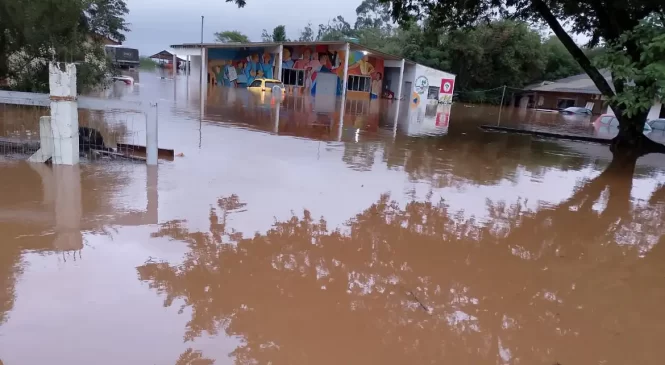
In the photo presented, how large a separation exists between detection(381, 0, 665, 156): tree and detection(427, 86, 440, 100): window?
23352mm

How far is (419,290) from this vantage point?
14.3ft

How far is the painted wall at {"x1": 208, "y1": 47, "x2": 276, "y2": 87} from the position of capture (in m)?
41.8

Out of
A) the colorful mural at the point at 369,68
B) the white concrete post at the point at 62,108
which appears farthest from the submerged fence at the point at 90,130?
the colorful mural at the point at 369,68

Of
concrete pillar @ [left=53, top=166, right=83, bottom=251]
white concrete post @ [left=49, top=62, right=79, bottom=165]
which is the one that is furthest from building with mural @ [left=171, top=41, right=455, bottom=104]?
concrete pillar @ [left=53, top=166, right=83, bottom=251]

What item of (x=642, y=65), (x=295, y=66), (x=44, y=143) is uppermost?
(x=295, y=66)

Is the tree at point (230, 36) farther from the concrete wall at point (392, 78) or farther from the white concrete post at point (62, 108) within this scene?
the white concrete post at point (62, 108)

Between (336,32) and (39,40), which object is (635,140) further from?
(336,32)

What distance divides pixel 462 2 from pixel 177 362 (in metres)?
17.0

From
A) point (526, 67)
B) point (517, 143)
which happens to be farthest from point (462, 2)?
point (526, 67)

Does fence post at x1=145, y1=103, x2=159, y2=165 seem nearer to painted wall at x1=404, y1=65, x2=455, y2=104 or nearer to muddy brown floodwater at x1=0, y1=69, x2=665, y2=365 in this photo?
muddy brown floodwater at x1=0, y1=69, x2=665, y2=365

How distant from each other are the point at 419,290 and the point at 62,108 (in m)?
6.08

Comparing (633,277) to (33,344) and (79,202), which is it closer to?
(33,344)

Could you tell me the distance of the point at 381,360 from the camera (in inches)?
129

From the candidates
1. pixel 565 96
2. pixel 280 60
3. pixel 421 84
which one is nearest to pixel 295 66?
pixel 280 60
